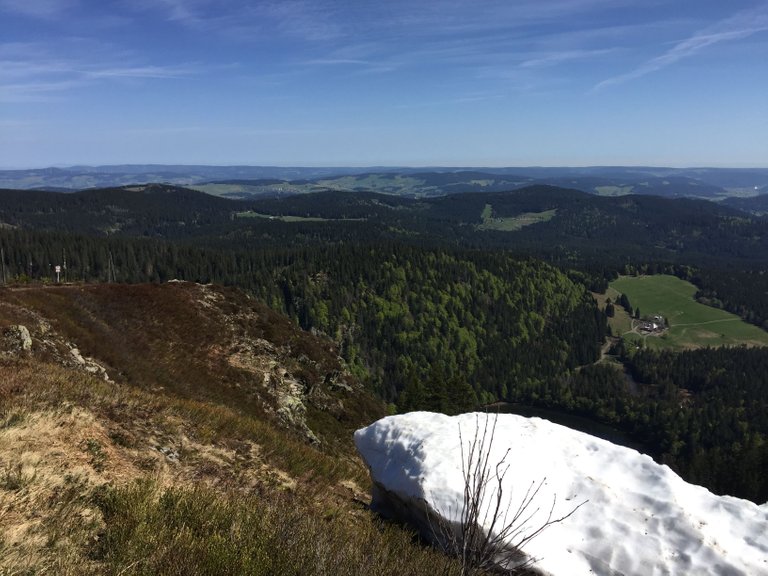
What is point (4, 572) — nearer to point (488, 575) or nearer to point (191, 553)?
point (191, 553)

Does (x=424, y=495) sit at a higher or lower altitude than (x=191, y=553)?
lower

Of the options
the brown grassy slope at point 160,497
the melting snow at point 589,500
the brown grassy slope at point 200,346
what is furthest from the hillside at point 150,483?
the melting snow at point 589,500

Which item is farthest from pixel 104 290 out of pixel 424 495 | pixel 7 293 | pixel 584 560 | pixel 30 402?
pixel 584 560

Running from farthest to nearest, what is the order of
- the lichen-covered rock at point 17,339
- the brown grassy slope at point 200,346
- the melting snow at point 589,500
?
1. the brown grassy slope at point 200,346
2. the lichen-covered rock at point 17,339
3. the melting snow at point 589,500

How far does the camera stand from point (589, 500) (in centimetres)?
1091

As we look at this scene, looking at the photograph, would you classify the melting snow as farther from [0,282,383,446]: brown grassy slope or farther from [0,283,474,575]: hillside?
[0,282,383,446]: brown grassy slope

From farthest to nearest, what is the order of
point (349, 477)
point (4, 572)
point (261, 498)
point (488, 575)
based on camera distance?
1. point (349, 477)
2. point (261, 498)
3. point (488, 575)
4. point (4, 572)

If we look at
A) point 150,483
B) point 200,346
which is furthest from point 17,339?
point 150,483

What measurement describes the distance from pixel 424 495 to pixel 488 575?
2.25 meters

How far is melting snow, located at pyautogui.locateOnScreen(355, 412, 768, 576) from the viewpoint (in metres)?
9.49

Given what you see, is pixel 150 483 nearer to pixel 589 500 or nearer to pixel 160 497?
pixel 160 497

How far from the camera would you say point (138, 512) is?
8.45m

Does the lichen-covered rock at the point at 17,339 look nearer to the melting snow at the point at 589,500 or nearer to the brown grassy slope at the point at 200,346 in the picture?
the brown grassy slope at the point at 200,346

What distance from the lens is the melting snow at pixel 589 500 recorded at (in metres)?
9.49
